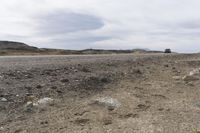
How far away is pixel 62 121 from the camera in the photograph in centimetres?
772

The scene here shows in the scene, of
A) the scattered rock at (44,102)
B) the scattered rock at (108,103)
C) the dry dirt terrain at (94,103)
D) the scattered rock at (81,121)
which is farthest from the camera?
the scattered rock at (108,103)

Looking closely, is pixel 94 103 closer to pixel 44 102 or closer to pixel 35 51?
pixel 44 102

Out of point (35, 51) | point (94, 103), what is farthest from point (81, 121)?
point (35, 51)

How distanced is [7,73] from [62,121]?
16.5 ft

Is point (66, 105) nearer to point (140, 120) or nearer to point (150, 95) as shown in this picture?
point (140, 120)

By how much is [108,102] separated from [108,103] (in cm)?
4

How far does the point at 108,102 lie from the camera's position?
29.7ft

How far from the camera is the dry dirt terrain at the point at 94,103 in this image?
7.55 m

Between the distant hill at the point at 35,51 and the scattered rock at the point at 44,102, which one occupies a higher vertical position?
the scattered rock at the point at 44,102

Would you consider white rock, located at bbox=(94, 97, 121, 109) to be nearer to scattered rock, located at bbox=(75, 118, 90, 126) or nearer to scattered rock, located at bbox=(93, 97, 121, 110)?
scattered rock, located at bbox=(93, 97, 121, 110)

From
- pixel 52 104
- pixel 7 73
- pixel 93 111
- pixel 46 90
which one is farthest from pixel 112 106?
pixel 7 73

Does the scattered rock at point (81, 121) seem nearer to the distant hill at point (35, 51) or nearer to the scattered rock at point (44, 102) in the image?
the scattered rock at point (44, 102)

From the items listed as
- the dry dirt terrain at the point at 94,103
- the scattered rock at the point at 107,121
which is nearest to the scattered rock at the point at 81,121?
the dry dirt terrain at the point at 94,103

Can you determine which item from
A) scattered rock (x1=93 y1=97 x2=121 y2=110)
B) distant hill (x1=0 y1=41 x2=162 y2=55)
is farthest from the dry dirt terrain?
distant hill (x1=0 y1=41 x2=162 y2=55)
